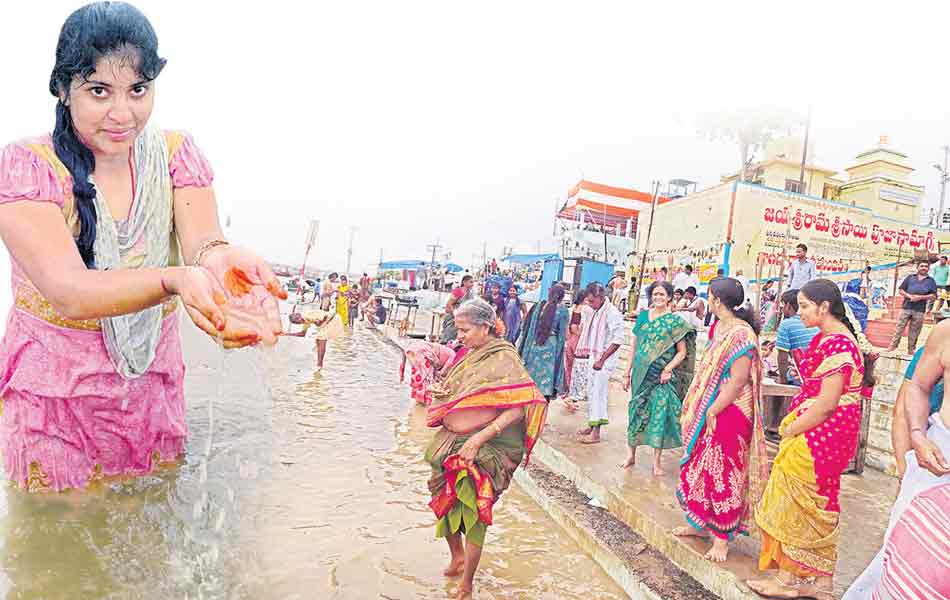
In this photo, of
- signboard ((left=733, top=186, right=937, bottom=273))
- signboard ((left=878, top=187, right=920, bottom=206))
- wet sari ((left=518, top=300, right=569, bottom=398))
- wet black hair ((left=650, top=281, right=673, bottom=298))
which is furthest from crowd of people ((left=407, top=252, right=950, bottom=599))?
signboard ((left=878, top=187, right=920, bottom=206))

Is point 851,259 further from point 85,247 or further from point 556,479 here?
point 85,247

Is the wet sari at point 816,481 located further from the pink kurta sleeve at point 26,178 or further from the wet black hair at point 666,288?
the pink kurta sleeve at point 26,178

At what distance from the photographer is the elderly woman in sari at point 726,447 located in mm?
3400

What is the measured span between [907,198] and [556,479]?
1088 inches

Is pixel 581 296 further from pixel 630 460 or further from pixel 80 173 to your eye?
pixel 80 173

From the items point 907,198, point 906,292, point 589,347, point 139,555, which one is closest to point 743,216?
point 906,292

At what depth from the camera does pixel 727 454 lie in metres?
3.54

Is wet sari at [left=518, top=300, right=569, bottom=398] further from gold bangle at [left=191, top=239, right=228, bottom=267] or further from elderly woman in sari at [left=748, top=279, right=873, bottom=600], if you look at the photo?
gold bangle at [left=191, top=239, right=228, bottom=267]

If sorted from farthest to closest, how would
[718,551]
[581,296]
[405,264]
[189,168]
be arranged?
[405,264] → [581,296] → [718,551] → [189,168]

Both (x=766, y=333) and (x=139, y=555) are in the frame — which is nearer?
(x=139, y=555)

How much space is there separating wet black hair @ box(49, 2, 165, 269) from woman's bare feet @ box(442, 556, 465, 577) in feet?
7.66

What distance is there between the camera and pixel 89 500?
6.77ft

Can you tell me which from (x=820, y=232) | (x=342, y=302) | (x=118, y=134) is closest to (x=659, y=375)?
(x=118, y=134)

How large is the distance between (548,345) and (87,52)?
6.07 meters
